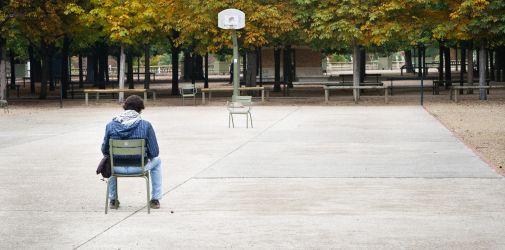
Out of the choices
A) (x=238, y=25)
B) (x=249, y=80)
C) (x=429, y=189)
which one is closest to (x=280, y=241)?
(x=429, y=189)

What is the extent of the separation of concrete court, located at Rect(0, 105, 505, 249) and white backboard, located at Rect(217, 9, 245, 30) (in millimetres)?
14070

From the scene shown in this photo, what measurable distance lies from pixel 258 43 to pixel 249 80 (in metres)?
3.91

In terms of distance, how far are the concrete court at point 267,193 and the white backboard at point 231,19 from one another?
14070mm

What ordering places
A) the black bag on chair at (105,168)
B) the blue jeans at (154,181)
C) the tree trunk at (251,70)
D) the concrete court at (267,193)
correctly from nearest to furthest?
the concrete court at (267,193) → the black bag on chair at (105,168) → the blue jeans at (154,181) → the tree trunk at (251,70)

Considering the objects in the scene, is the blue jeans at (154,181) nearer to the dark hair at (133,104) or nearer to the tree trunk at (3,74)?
the dark hair at (133,104)

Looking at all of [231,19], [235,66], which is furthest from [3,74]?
[235,66]

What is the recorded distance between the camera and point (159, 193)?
1204cm

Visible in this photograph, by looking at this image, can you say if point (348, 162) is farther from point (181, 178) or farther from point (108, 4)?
point (108, 4)

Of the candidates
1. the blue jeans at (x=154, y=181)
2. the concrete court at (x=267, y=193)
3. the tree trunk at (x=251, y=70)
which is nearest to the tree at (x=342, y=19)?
the tree trunk at (x=251, y=70)

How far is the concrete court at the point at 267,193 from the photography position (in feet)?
32.7

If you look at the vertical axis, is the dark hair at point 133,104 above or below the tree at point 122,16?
below

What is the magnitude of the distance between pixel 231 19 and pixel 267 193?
26062mm

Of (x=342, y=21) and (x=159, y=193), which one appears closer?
(x=159, y=193)

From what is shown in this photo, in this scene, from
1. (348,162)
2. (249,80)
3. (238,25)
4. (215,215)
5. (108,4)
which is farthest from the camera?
(249,80)
